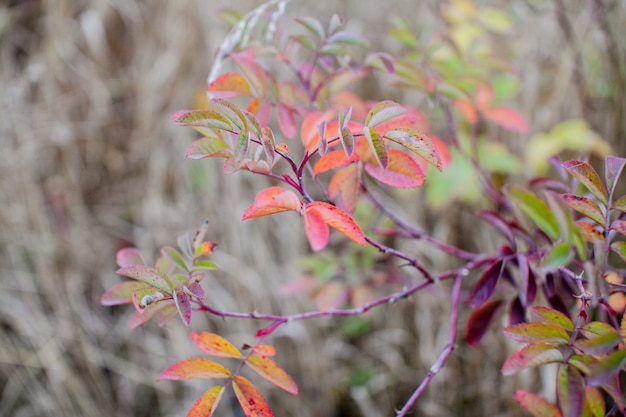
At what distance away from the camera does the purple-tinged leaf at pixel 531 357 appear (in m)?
0.51

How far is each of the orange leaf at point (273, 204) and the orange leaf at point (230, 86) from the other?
0.63 ft

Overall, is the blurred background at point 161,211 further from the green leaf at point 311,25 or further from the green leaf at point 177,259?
the green leaf at point 177,259

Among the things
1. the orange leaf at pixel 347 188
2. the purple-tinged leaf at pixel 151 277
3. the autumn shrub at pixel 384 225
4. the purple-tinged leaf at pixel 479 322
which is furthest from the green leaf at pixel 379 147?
the purple-tinged leaf at pixel 479 322

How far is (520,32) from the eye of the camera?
5.64 feet

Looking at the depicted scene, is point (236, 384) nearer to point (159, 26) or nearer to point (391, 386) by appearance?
point (391, 386)

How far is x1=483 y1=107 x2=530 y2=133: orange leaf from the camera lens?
99 centimetres

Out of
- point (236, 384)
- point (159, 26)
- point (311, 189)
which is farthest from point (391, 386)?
point (159, 26)

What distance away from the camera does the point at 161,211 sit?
5.39 ft

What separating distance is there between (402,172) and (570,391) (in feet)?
0.90

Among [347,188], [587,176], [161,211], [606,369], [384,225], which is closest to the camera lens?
[606,369]

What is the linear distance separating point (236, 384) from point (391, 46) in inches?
57.7

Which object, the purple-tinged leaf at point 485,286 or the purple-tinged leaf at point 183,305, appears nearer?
the purple-tinged leaf at point 183,305

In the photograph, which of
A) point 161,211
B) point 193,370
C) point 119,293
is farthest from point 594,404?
point 161,211

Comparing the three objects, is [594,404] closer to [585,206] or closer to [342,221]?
[585,206]
